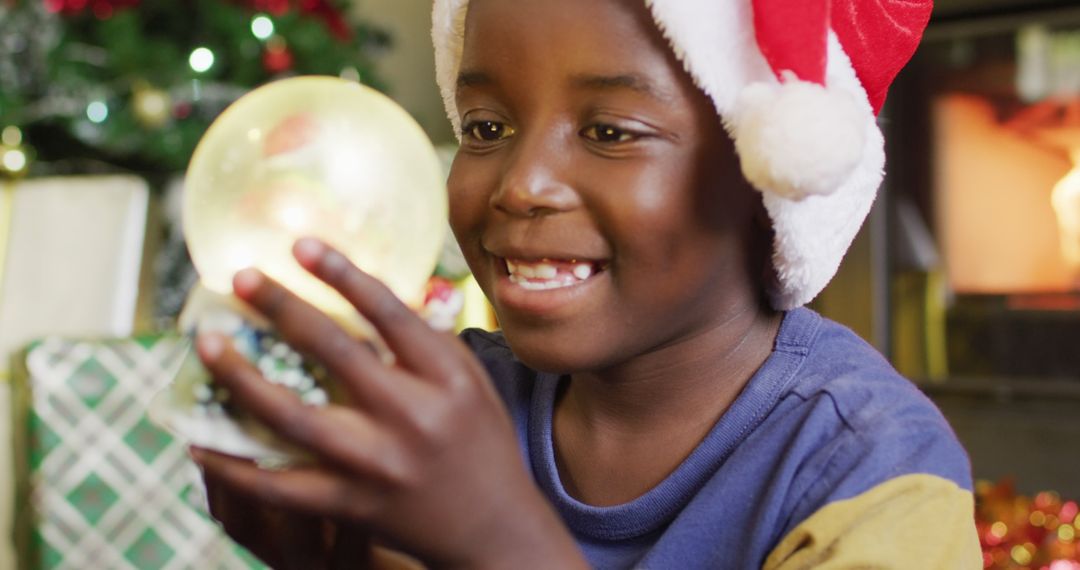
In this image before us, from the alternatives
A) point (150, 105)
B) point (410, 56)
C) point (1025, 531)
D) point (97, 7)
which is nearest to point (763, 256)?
point (1025, 531)

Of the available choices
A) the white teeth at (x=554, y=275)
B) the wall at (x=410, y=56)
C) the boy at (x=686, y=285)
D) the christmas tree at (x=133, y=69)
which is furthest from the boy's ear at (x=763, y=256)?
the wall at (x=410, y=56)

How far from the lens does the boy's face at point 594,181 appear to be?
54 centimetres

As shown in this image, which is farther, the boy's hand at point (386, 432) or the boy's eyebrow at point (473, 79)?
the boy's eyebrow at point (473, 79)

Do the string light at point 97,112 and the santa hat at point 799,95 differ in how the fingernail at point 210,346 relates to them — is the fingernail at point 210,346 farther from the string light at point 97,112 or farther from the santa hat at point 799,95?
the string light at point 97,112

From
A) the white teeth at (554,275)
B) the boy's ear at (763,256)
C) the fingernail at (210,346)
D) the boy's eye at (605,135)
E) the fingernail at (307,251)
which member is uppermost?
the fingernail at (307,251)

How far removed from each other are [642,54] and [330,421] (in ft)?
0.88

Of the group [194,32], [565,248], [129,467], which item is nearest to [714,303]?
[565,248]

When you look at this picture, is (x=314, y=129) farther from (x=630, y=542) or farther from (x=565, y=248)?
(x=630, y=542)

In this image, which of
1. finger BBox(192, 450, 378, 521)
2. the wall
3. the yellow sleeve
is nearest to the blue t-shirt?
the yellow sleeve

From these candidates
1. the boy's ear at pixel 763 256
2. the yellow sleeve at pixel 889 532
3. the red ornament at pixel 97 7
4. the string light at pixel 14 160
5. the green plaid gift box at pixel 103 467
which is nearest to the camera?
the yellow sleeve at pixel 889 532

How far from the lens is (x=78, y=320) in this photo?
1.36 metres

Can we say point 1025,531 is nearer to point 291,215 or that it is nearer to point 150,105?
point 291,215

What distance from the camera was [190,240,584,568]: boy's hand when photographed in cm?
35

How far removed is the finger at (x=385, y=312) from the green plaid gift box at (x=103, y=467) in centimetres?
81
